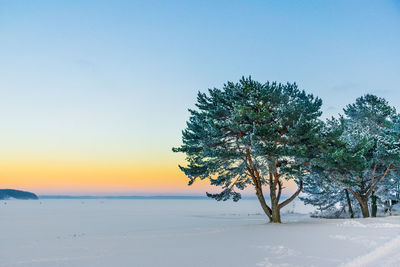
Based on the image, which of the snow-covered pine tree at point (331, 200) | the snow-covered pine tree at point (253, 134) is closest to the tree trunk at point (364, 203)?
the snow-covered pine tree at point (331, 200)

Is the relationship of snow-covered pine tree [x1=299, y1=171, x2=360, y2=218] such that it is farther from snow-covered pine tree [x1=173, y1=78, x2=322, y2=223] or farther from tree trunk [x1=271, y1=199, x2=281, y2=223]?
snow-covered pine tree [x1=173, y1=78, x2=322, y2=223]

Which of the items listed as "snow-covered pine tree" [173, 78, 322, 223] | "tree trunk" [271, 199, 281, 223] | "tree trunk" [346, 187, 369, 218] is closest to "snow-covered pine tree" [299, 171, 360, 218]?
"tree trunk" [346, 187, 369, 218]

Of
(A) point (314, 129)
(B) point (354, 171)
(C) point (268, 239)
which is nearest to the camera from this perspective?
(C) point (268, 239)

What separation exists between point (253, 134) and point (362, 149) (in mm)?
7136

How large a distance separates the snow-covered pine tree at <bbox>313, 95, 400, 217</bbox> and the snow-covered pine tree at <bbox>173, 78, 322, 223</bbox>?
1.30 metres

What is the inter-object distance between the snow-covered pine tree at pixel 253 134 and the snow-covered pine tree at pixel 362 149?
4.27 feet

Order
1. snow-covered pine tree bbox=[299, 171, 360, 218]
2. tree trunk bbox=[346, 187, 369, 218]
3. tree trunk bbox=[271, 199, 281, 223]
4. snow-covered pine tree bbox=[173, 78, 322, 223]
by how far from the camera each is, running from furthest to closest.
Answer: snow-covered pine tree bbox=[299, 171, 360, 218], tree trunk bbox=[346, 187, 369, 218], tree trunk bbox=[271, 199, 281, 223], snow-covered pine tree bbox=[173, 78, 322, 223]

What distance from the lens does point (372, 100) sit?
26.8 metres

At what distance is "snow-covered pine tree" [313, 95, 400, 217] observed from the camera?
18.3 m

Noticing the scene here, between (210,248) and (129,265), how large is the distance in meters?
3.07

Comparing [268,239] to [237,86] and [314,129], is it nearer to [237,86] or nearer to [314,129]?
[314,129]

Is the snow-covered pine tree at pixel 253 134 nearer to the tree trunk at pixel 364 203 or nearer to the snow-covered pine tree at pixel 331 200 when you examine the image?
the tree trunk at pixel 364 203

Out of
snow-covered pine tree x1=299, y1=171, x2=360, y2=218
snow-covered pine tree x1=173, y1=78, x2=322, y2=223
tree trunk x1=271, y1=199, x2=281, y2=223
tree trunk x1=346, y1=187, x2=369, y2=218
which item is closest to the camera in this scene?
snow-covered pine tree x1=173, y1=78, x2=322, y2=223

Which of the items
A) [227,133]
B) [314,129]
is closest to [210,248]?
[227,133]
